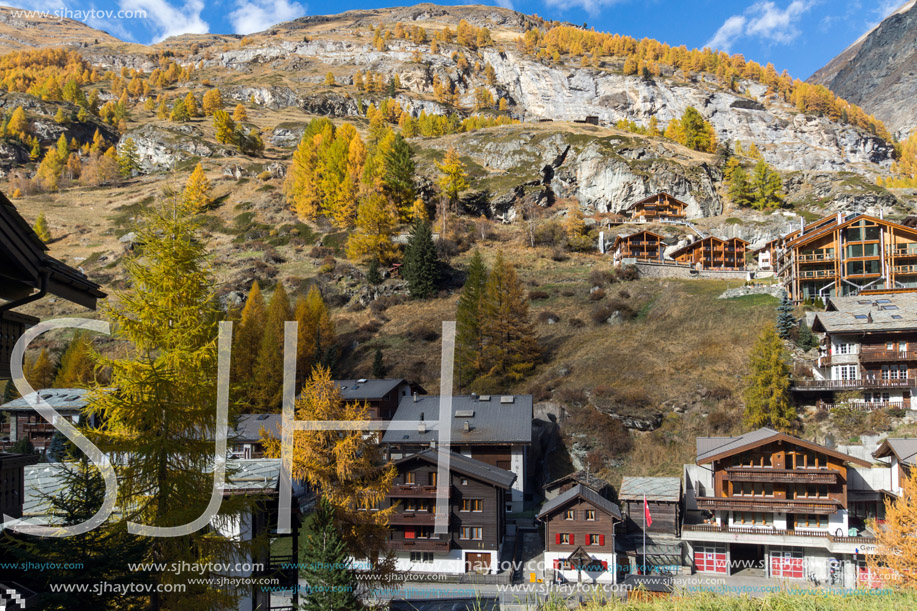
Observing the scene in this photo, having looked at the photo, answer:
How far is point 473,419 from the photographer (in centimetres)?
4247

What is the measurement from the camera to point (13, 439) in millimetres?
46719

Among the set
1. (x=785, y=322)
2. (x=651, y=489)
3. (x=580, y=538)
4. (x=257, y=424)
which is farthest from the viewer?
(x=785, y=322)

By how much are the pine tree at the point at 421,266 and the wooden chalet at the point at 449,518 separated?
1613 inches

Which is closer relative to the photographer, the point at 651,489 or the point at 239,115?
the point at 651,489

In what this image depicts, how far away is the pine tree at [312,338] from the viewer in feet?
192

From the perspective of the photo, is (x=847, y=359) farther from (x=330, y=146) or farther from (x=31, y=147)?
(x=31, y=147)

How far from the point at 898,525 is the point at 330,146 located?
325 ft

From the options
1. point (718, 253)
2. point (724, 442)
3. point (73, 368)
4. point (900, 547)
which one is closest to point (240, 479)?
point (900, 547)

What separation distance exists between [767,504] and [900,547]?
9424 millimetres

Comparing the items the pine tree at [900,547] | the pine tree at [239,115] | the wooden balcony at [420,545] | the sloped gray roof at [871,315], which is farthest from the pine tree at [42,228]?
the pine tree at [900,547]

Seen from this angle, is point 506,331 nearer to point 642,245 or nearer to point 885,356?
point 885,356

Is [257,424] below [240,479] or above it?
below

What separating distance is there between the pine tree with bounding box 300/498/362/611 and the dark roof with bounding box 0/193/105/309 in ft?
42.4

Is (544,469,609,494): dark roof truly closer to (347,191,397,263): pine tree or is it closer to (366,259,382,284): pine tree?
(366,259,382,284): pine tree
